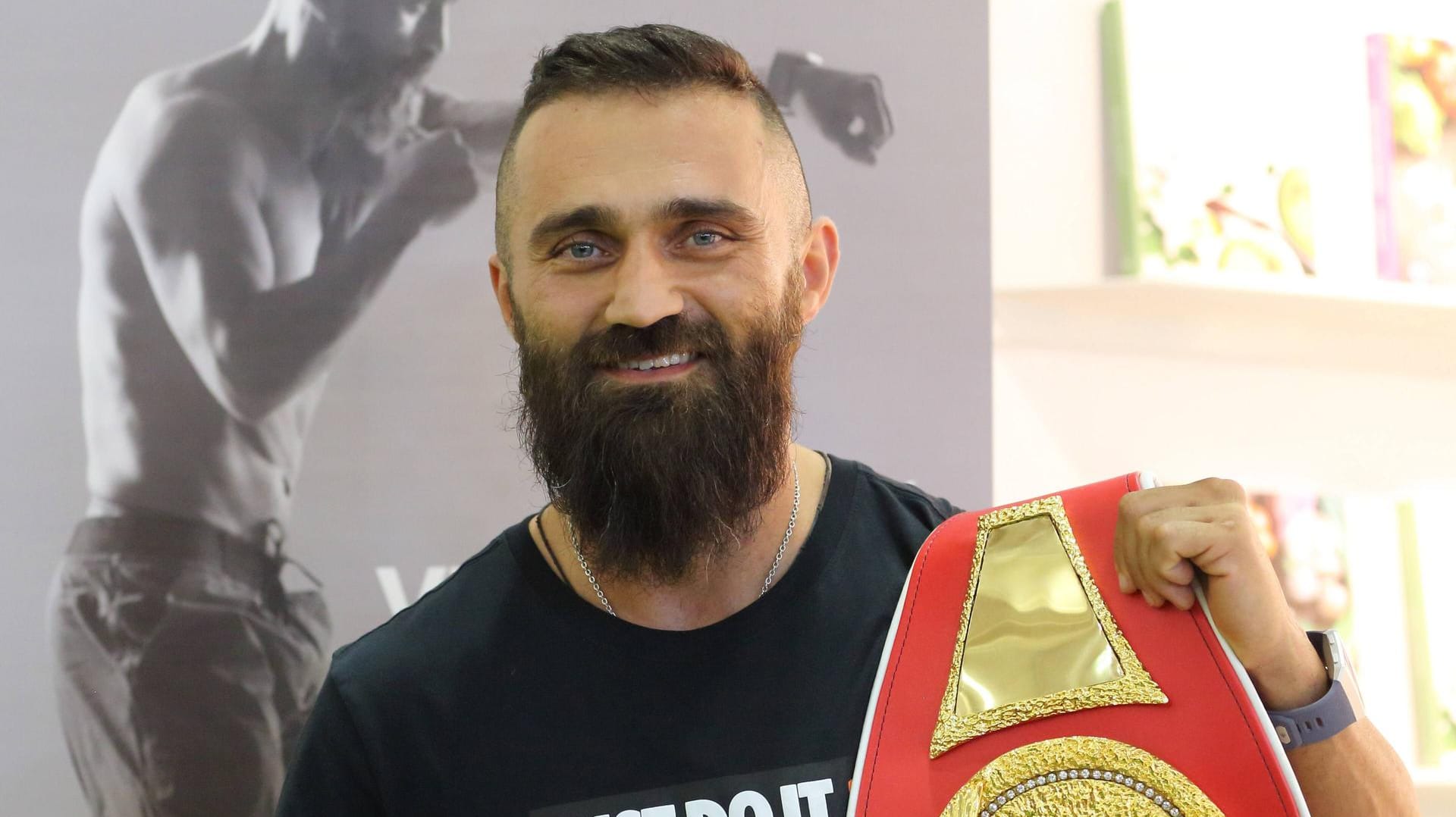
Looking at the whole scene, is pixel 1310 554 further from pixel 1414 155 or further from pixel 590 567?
pixel 590 567

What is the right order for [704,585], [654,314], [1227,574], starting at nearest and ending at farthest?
1. [1227,574]
2. [654,314]
3. [704,585]

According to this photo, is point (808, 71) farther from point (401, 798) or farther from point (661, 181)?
point (401, 798)

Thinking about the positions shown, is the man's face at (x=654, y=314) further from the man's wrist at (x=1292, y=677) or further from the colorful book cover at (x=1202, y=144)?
the colorful book cover at (x=1202, y=144)

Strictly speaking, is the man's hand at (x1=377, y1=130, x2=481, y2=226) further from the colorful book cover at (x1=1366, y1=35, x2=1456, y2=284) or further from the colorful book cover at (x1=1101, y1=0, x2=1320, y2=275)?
the colorful book cover at (x1=1366, y1=35, x2=1456, y2=284)

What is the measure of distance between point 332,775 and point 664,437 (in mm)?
458

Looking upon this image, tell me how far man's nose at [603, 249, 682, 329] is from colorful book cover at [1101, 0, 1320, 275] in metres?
1.16

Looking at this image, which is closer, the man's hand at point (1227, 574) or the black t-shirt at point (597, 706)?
the man's hand at point (1227, 574)

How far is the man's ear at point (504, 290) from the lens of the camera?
1.42 meters

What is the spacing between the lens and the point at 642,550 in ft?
4.42

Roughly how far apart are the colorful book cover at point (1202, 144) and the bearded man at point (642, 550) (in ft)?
3.35

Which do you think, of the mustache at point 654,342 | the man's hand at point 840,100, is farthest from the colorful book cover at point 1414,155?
the mustache at point 654,342

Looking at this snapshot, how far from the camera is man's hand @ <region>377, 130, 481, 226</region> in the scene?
1.78 m

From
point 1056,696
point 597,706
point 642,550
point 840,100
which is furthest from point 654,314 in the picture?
point 840,100

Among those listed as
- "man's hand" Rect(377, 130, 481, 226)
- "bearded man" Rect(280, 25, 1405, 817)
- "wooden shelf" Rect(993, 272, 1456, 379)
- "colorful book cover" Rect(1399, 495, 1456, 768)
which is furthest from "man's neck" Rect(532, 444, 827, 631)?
"colorful book cover" Rect(1399, 495, 1456, 768)
